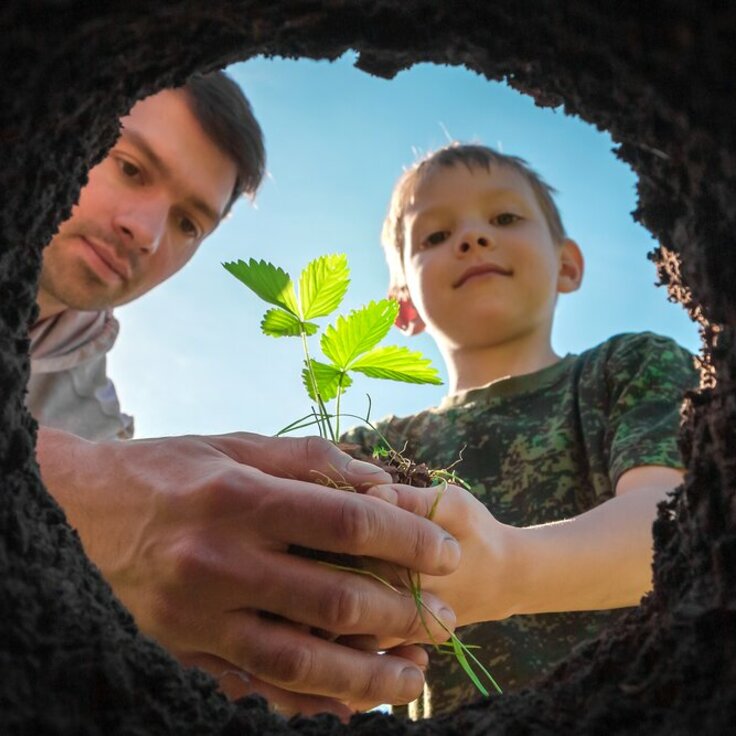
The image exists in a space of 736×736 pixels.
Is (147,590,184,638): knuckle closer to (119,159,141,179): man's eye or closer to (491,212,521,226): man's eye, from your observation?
(491,212,521,226): man's eye

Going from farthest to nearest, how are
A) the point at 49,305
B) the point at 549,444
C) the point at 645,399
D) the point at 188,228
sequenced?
the point at 188,228 < the point at 49,305 < the point at 549,444 < the point at 645,399

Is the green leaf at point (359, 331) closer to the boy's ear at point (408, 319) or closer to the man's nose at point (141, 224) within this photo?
the boy's ear at point (408, 319)

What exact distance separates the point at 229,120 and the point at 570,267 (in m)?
1.48

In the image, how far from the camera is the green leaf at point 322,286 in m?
1.17

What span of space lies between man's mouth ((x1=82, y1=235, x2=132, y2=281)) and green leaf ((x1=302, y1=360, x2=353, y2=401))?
1.42m

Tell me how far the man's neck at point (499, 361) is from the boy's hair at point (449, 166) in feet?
1.43

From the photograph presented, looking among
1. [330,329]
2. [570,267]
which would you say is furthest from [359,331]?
[570,267]

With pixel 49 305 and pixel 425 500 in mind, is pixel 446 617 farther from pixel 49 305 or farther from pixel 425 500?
pixel 49 305

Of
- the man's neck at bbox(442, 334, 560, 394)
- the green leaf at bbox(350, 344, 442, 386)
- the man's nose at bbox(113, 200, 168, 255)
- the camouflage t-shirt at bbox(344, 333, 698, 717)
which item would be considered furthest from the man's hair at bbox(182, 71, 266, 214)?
the green leaf at bbox(350, 344, 442, 386)

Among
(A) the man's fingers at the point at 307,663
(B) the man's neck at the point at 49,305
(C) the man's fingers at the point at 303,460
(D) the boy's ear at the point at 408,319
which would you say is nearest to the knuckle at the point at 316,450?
(C) the man's fingers at the point at 303,460

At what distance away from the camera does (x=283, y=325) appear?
120 centimetres

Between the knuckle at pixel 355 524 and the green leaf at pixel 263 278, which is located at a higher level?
the green leaf at pixel 263 278

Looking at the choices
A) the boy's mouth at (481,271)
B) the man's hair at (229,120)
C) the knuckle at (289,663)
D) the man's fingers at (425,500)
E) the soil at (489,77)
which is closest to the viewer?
the soil at (489,77)

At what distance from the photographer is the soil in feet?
1.11
